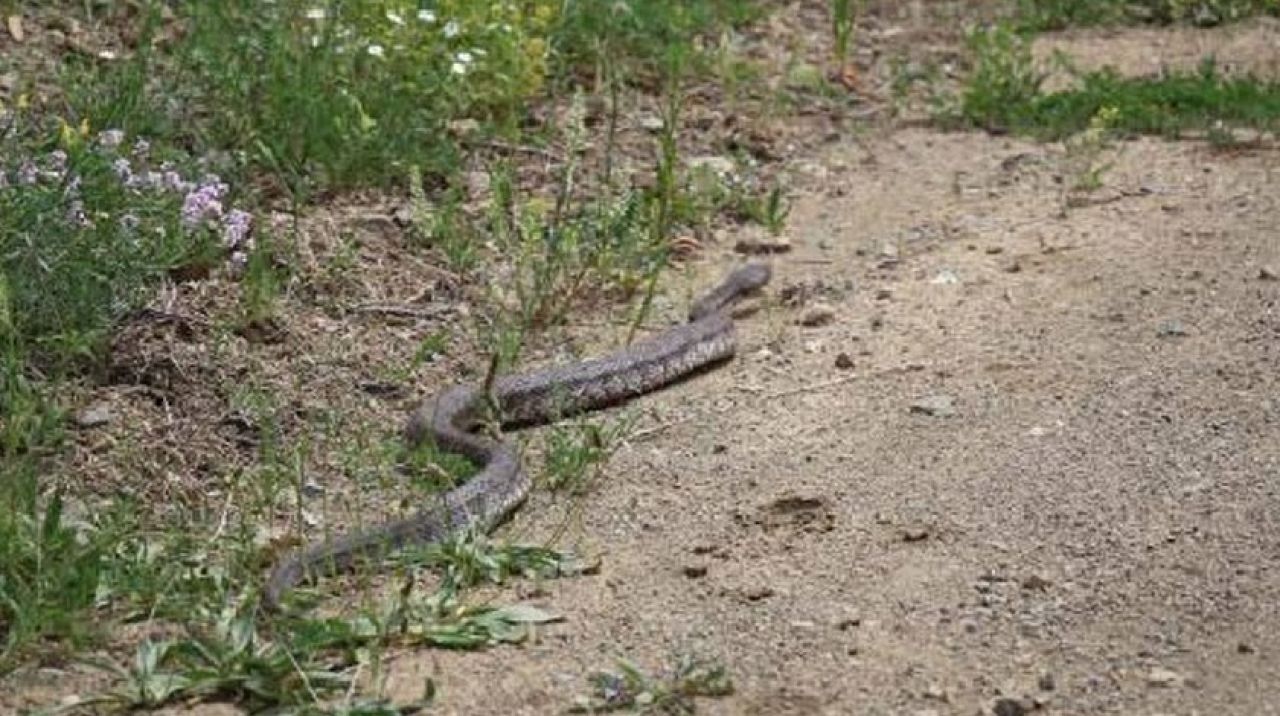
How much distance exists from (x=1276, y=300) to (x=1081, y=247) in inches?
39.9

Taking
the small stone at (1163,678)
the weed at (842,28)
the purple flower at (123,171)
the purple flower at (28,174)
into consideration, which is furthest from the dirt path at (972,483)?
the purple flower at (28,174)

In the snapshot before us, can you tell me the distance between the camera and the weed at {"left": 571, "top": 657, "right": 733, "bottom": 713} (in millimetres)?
6301

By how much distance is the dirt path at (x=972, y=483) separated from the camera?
650 centimetres

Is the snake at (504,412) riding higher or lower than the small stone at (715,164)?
lower

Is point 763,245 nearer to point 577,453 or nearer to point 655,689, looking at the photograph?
point 577,453

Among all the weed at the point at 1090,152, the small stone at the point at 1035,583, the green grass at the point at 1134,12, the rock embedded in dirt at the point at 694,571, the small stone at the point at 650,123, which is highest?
the green grass at the point at 1134,12

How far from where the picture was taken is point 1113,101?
11.6 m

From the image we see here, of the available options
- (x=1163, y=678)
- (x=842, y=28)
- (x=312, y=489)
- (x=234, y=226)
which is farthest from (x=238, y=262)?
(x=842, y=28)

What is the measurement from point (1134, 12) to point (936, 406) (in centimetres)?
550

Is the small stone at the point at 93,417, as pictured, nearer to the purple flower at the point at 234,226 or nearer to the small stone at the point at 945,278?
the purple flower at the point at 234,226

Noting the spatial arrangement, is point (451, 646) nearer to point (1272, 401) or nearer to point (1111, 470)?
point (1111, 470)

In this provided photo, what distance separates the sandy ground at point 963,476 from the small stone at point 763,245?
3.6 inches

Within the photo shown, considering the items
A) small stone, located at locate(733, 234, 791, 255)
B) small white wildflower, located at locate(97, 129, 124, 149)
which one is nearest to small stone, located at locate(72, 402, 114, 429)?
small white wildflower, located at locate(97, 129, 124, 149)

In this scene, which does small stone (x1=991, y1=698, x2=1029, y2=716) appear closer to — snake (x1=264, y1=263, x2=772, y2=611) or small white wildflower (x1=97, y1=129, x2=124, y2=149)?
snake (x1=264, y1=263, x2=772, y2=611)
